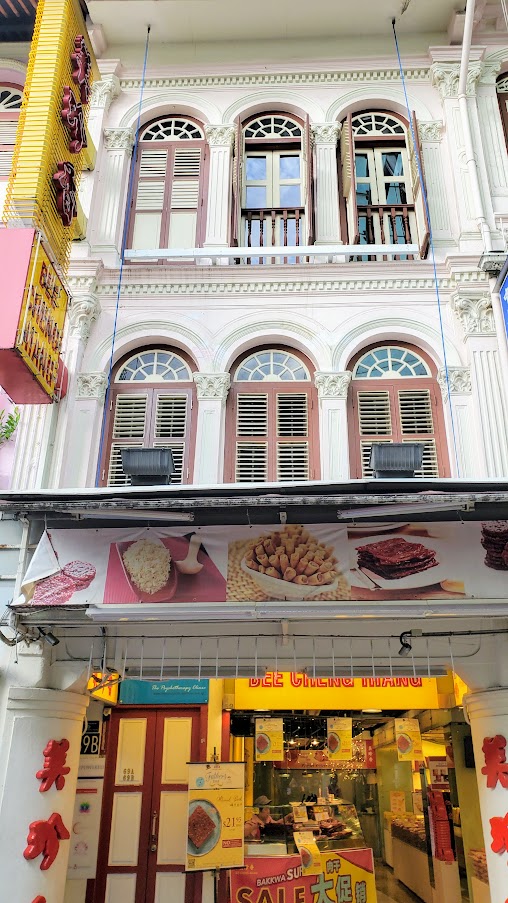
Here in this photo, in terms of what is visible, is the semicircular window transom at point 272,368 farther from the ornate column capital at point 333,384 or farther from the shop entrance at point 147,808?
the shop entrance at point 147,808

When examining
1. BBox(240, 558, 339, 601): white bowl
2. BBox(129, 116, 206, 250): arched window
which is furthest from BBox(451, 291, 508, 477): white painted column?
BBox(129, 116, 206, 250): arched window

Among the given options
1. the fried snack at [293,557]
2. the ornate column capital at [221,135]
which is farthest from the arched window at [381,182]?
the fried snack at [293,557]

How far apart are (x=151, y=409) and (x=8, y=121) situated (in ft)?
16.7

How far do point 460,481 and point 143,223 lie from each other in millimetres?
6164

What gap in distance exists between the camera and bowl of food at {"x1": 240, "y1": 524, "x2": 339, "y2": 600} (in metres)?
A: 6.09

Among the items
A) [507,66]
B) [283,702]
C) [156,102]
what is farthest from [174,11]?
[283,702]

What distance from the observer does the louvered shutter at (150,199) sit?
9734mm

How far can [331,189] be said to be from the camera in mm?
9680

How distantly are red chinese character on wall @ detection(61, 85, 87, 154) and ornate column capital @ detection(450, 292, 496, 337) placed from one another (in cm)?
476

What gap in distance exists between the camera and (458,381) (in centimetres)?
838

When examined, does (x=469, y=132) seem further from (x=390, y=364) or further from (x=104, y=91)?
(x=104, y=91)

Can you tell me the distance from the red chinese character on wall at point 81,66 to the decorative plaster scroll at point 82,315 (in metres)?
2.35

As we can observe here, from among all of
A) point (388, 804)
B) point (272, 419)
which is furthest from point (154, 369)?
point (388, 804)

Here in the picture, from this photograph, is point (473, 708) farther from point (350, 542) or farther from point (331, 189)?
point (331, 189)
